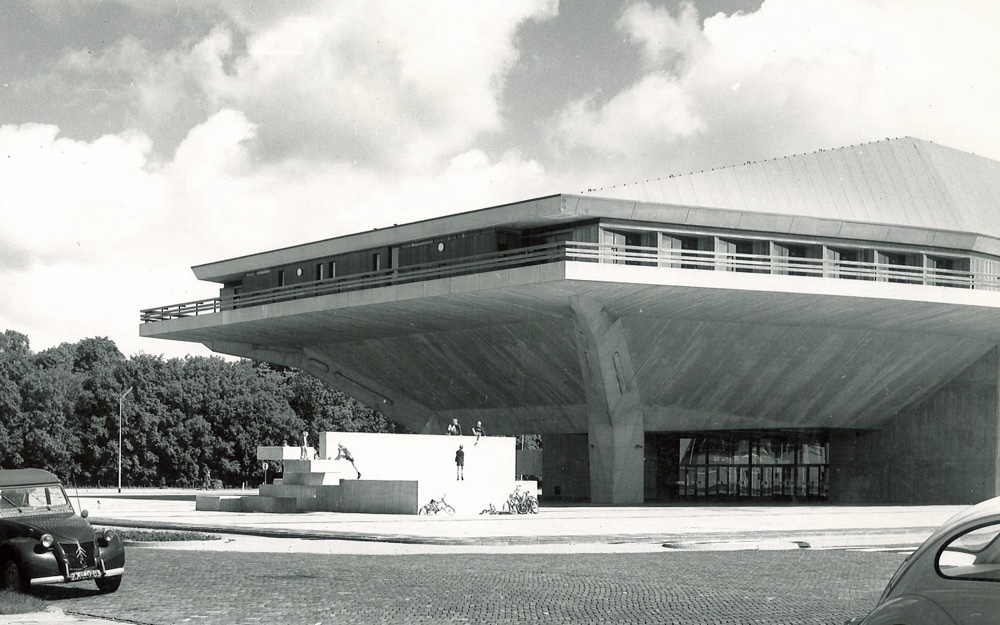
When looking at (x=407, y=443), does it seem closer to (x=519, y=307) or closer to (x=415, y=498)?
(x=415, y=498)

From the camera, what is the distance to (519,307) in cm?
4078

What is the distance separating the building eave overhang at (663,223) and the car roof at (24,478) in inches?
997

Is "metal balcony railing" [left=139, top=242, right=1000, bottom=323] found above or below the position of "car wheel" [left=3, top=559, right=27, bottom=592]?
above

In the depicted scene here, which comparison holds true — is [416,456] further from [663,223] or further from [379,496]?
[663,223]

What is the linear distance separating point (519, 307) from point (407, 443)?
7.45 metres

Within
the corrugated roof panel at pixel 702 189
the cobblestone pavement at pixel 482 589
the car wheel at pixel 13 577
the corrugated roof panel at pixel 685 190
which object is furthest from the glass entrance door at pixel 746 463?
the car wheel at pixel 13 577

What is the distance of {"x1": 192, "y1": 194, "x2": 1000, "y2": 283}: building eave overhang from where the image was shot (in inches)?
1513

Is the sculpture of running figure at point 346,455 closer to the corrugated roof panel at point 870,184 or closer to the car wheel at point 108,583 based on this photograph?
the corrugated roof panel at point 870,184

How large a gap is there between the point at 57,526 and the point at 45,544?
13.0 inches

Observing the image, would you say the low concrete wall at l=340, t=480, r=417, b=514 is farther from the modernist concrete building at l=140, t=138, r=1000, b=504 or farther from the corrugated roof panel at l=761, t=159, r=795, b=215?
the corrugated roof panel at l=761, t=159, r=795, b=215

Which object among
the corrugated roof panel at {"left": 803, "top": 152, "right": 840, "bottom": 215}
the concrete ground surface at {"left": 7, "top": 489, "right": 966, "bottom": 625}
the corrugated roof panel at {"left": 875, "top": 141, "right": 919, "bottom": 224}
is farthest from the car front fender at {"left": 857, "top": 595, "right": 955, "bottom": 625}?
the corrugated roof panel at {"left": 875, "top": 141, "right": 919, "bottom": 224}

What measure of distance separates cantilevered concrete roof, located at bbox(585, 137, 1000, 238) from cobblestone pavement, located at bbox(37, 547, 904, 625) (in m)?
21.8

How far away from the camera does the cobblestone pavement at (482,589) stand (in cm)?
1170

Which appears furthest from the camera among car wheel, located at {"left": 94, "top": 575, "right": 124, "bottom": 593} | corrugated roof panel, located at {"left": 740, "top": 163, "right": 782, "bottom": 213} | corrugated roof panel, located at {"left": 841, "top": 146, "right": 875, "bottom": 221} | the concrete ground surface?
corrugated roof panel, located at {"left": 841, "top": 146, "right": 875, "bottom": 221}
